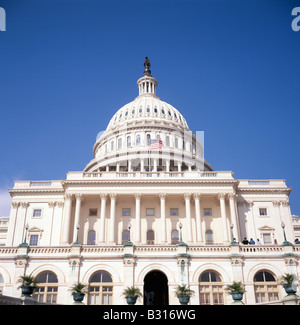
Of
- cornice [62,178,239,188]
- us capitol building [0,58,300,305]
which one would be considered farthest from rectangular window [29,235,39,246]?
cornice [62,178,239,188]

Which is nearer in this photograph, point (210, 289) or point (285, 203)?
point (210, 289)

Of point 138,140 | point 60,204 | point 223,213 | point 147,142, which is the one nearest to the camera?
point 223,213

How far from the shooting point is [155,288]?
3484 centimetres

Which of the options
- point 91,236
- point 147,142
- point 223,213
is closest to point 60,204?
point 91,236

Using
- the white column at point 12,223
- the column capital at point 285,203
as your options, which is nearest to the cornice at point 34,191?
the white column at point 12,223

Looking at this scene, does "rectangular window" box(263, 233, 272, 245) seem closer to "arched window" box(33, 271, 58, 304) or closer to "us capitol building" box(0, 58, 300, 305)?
"us capitol building" box(0, 58, 300, 305)

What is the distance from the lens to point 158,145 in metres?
83.4

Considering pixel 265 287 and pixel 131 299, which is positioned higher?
pixel 265 287

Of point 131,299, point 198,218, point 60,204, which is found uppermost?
point 60,204

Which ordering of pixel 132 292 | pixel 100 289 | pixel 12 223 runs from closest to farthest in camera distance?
1. pixel 132 292
2. pixel 100 289
3. pixel 12 223

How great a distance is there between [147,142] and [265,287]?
67.3 metres

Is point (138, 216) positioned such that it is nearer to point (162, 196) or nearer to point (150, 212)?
point (150, 212)

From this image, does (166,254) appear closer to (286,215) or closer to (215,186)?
(215,186)
